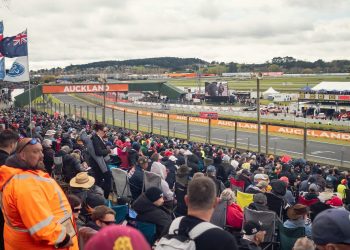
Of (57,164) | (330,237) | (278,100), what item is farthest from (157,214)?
(278,100)

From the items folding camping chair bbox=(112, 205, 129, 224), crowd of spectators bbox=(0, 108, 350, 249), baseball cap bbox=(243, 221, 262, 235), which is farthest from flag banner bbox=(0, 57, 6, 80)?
baseball cap bbox=(243, 221, 262, 235)

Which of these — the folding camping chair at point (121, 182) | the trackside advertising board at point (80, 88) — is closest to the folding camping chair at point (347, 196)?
→ the folding camping chair at point (121, 182)

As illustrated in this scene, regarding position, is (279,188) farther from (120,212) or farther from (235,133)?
(235,133)

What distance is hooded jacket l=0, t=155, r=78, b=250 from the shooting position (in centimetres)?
403

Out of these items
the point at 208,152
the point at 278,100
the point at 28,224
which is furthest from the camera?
the point at 278,100

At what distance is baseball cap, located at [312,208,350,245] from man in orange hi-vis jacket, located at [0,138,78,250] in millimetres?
2335

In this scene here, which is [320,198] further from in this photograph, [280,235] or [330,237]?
[330,237]

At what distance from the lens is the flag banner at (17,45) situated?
1961 centimetres

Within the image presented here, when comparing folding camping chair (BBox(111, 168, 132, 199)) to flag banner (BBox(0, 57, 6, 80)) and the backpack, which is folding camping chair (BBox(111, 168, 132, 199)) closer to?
the backpack

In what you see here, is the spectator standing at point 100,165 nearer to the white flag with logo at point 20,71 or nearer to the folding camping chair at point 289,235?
the folding camping chair at point 289,235

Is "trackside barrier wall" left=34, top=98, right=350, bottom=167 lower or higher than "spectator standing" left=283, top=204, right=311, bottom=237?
lower

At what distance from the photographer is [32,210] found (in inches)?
158

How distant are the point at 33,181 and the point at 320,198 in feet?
22.9

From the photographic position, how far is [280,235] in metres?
7.27
